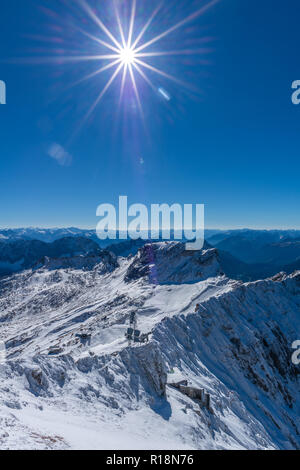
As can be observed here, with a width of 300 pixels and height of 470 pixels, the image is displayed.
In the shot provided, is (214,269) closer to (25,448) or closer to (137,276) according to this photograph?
(137,276)

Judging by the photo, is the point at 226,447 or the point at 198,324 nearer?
the point at 226,447

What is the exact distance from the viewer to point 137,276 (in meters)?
154

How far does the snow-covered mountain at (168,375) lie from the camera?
2025 centimetres

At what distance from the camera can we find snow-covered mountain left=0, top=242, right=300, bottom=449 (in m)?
20.2

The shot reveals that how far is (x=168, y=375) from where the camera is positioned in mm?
39969

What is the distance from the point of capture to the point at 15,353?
91625 millimetres

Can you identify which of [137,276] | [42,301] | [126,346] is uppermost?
[126,346]

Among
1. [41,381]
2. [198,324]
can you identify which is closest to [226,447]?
[41,381]
